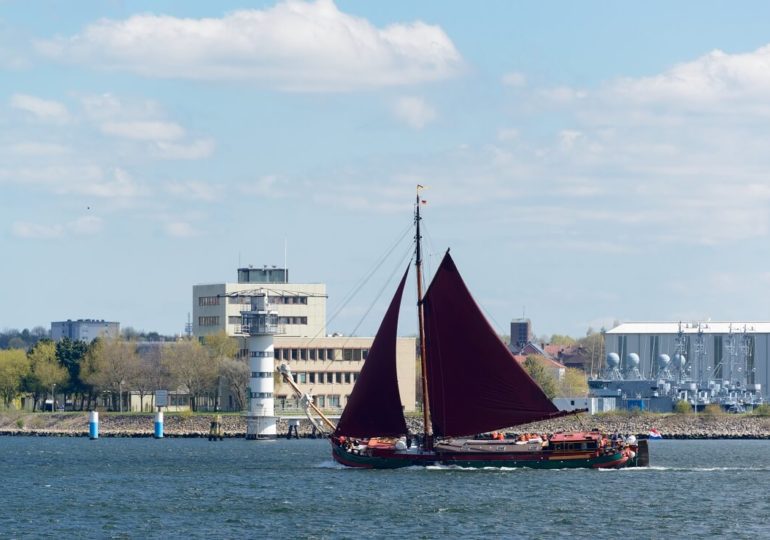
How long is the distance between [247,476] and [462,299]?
51.5 feet

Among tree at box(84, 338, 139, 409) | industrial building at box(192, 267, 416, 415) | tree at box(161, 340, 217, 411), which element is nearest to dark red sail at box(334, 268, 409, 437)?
industrial building at box(192, 267, 416, 415)

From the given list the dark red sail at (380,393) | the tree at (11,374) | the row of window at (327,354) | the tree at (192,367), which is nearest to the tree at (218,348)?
the tree at (192,367)

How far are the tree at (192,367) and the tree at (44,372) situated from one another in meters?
14.4

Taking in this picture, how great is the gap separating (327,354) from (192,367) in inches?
557

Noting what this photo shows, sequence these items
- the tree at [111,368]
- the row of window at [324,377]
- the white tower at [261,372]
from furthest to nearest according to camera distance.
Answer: the tree at [111,368] → the row of window at [324,377] → the white tower at [261,372]

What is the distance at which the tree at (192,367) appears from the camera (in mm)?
175750

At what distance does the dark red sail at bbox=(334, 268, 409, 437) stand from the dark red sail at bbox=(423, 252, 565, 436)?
7.52 feet

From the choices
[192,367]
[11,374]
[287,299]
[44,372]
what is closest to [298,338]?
[192,367]

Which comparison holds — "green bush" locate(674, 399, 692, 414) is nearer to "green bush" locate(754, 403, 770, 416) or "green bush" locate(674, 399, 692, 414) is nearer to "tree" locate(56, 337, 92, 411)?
"green bush" locate(754, 403, 770, 416)

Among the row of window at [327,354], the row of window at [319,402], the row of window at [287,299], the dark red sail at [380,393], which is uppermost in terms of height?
the row of window at [287,299]

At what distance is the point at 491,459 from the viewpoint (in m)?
92.9

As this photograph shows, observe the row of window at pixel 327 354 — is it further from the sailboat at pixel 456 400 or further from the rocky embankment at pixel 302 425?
the sailboat at pixel 456 400

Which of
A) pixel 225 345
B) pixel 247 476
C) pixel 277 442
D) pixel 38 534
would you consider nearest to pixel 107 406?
pixel 225 345

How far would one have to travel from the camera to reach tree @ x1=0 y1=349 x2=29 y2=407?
190750 mm
